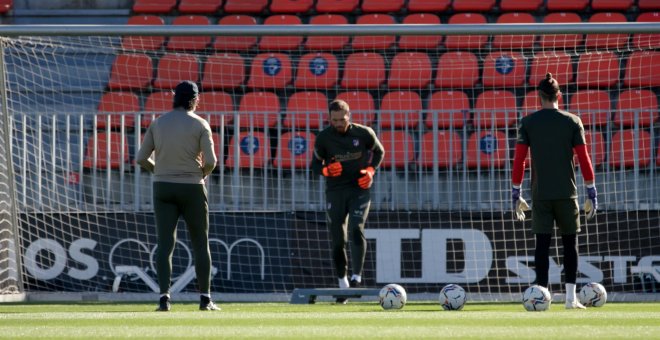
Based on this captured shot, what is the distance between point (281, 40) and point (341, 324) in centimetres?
1008

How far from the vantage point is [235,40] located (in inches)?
655

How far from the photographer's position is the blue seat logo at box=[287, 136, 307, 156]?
13287 millimetres

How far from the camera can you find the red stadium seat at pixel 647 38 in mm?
14163

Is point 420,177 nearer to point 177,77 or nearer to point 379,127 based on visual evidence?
point 379,127

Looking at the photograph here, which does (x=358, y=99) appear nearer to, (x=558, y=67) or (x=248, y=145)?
(x=248, y=145)

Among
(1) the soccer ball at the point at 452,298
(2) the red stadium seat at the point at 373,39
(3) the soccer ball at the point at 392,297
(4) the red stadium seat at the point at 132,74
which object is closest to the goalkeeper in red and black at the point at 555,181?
(1) the soccer ball at the point at 452,298

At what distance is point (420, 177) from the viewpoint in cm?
1296

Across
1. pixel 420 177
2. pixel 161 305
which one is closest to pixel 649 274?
pixel 420 177

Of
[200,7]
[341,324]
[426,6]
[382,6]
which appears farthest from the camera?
[200,7]

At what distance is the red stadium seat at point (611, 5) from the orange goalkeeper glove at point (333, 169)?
7.69m

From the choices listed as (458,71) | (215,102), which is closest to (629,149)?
(458,71)

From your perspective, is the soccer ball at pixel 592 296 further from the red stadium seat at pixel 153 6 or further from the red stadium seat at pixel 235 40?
the red stadium seat at pixel 153 6

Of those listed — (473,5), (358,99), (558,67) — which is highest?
(473,5)

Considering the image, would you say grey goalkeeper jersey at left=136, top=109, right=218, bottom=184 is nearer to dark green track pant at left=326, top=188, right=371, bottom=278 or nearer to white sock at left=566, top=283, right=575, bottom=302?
dark green track pant at left=326, top=188, right=371, bottom=278
